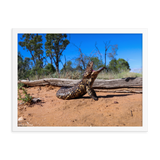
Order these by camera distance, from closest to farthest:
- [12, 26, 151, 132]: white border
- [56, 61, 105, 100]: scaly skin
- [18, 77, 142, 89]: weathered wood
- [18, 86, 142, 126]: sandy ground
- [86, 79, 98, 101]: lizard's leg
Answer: [12, 26, 151, 132]: white border, [18, 86, 142, 126]: sandy ground, [86, 79, 98, 101]: lizard's leg, [56, 61, 105, 100]: scaly skin, [18, 77, 142, 89]: weathered wood

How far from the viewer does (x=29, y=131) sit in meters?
2.41

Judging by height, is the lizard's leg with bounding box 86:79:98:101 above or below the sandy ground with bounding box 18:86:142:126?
above

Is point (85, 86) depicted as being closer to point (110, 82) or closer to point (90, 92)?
point (90, 92)

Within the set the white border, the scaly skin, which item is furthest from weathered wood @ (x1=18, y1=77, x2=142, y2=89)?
the white border

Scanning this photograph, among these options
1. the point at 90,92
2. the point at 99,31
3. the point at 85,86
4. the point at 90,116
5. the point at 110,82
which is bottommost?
the point at 90,116

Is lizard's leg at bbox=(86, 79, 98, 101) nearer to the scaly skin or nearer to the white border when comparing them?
the scaly skin

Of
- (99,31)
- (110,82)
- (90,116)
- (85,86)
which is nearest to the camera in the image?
(99,31)

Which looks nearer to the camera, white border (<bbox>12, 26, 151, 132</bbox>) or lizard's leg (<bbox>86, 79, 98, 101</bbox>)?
white border (<bbox>12, 26, 151, 132</bbox>)

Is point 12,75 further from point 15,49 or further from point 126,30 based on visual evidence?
point 126,30

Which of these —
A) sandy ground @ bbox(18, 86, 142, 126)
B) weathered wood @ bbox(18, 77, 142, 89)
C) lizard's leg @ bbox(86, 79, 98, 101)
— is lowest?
sandy ground @ bbox(18, 86, 142, 126)

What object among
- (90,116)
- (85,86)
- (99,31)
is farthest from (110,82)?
(99,31)

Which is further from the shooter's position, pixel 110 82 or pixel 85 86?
pixel 110 82

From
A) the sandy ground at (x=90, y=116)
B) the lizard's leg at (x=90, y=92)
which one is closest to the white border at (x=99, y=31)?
the sandy ground at (x=90, y=116)

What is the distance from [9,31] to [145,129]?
12.1 feet
